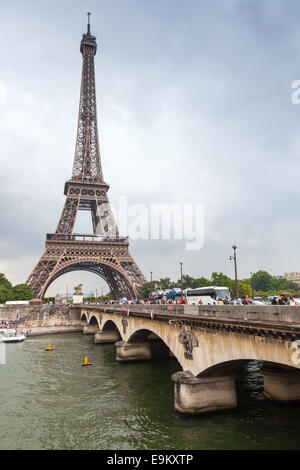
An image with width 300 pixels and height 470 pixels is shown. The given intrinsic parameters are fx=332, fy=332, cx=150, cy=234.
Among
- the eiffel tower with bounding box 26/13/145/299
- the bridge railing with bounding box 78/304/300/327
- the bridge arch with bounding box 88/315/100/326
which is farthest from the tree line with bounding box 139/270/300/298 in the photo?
the bridge railing with bounding box 78/304/300/327

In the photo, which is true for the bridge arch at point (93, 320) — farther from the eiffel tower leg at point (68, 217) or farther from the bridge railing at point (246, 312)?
the bridge railing at point (246, 312)

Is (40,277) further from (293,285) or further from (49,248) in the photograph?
(293,285)

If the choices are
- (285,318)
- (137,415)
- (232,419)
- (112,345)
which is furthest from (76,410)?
(112,345)

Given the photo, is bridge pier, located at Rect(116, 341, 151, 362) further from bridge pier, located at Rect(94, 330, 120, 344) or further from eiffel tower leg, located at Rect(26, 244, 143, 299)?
eiffel tower leg, located at Rect(26, 244, 143, 299)

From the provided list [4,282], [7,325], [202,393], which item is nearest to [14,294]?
[4,282]

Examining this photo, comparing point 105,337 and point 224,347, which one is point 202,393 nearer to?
point 224,347

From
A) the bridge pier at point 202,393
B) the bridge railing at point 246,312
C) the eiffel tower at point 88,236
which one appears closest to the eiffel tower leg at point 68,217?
the eiffel tower at point 88,236
